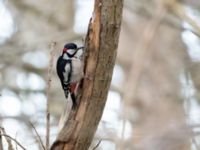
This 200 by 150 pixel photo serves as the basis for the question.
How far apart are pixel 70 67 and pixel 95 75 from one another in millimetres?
106

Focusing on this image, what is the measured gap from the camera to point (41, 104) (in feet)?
19.2

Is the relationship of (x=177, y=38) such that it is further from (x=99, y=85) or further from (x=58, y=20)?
(x=99, y=85)

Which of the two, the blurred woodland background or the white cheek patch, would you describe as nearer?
the white cheek patch

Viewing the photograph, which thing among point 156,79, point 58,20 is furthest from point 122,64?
point 58,20

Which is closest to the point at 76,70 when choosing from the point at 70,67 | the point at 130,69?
the point at 70,67

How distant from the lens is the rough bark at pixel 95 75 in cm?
214

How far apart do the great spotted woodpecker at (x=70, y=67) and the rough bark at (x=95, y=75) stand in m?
0.05

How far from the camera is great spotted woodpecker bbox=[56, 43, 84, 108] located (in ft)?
7.35

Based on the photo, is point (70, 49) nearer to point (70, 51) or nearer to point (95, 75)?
point (70, 51)

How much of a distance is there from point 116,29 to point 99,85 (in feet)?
0.68

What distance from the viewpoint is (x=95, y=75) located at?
2.19 meters

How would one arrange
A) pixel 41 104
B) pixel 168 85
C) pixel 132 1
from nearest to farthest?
pixel 41 104, pixel 132 1, pixel 168 85

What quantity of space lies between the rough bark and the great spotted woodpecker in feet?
0.16

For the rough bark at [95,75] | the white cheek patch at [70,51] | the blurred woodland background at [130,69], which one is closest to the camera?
the rough bark at [95,75]
